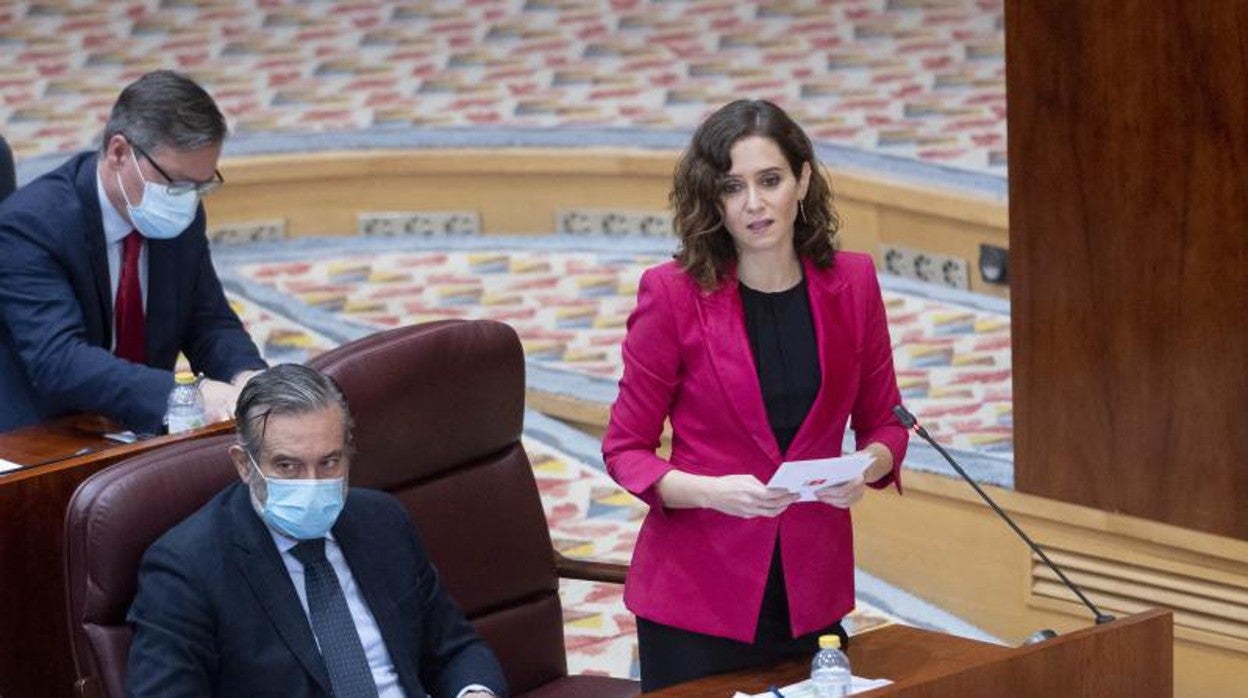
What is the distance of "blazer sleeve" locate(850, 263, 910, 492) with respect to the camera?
8.81 feet

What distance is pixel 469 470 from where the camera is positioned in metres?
3.23

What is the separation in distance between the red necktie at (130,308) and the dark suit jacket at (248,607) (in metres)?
0.89

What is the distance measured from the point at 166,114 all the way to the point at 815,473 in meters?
1.30

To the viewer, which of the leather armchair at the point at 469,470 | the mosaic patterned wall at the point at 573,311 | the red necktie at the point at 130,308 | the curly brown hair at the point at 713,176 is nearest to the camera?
the curly brown hair at the point at 713,176

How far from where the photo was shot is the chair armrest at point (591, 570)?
10.8ft

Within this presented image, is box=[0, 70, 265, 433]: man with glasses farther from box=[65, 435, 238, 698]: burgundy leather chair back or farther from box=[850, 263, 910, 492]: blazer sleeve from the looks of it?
box=[850, 263, 910, 492]: blazer sleeve

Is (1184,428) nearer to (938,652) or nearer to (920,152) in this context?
(938,652)

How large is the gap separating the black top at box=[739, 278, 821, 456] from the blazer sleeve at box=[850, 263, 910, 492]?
0.26 ft

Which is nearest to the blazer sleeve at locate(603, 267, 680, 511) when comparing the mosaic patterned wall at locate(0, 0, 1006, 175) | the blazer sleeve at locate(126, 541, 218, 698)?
the blazer sleeve at locate(126, 541, 218, 698)

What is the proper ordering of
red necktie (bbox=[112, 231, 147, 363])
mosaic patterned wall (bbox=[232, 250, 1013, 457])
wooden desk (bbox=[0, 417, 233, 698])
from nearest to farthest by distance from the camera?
wooden desk (bbox=[0, 417, 233, 698])
red necktie (bbox=[112, 231, 147, 363])
mosaic patterned wall (bbox=[232, 250, 1013, 457])

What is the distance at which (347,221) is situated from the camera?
7.16m

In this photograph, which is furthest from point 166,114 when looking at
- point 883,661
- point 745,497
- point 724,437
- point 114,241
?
point 883,661

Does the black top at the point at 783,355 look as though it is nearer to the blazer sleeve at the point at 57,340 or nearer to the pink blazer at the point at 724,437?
the pink blazer at the point at 724,437

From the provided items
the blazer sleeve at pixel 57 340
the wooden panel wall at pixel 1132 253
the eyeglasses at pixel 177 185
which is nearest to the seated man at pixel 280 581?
the blazer sleeve at pixel 57 340
